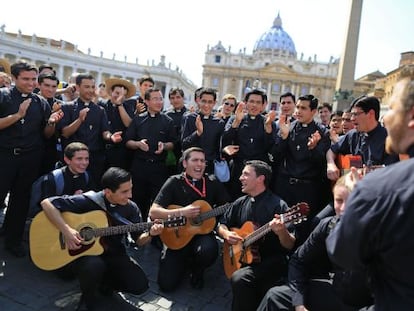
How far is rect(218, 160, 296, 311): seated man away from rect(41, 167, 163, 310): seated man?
910 millimetres

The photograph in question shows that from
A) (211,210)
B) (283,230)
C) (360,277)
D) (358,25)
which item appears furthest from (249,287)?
(358,25)

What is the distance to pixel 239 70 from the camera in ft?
286

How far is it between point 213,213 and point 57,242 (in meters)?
1.70

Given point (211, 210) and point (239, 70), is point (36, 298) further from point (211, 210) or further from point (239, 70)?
point (239, 70)

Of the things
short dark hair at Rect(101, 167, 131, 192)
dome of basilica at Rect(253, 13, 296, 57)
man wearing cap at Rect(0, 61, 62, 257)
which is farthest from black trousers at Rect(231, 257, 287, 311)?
dome of basilica at Rect(253, 13, 296, 57)

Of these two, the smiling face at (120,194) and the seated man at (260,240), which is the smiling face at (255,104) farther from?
the smiling face at (120,194)

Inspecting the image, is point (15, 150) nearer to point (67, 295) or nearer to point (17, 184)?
point (17, 184)

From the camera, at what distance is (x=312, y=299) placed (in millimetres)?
2924

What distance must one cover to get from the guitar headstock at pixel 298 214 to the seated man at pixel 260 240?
8 cm

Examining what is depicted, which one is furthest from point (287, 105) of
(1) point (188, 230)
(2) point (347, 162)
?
(1) point (188, 230)

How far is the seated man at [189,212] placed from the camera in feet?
13.6

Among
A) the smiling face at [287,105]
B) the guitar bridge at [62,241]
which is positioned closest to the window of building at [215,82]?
the smiling face at [287,105]

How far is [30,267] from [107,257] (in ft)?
3.91

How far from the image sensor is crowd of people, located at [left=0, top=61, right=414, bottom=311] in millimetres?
1406
